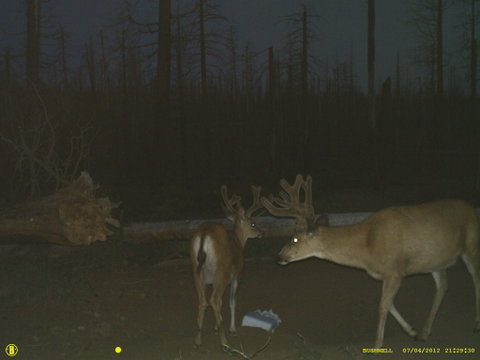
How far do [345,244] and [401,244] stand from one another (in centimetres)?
69

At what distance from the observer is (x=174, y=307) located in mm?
7996

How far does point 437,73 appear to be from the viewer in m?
31.8

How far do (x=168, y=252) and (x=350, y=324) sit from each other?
4528 millimetres

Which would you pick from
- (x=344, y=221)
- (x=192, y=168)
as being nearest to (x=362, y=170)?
(x=192, y=168)

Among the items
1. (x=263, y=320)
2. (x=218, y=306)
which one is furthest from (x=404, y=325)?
(x=218, y=306)

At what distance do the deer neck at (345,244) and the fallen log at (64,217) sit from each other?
369 cm

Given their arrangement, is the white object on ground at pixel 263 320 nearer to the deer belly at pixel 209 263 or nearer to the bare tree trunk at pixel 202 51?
the deer belly at pixel 209 263

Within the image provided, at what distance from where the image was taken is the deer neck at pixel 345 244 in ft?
22.5

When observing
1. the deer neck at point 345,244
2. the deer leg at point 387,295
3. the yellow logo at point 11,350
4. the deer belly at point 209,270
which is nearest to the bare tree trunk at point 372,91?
the deer neck at point 345,244

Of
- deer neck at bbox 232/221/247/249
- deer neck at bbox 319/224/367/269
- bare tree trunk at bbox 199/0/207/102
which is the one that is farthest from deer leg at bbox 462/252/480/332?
bare tree trunk at bbox 199/0/207/102

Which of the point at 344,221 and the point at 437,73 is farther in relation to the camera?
the point at 437,73

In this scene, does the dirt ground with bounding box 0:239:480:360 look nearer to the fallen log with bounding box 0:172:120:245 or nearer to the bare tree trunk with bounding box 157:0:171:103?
the fallen log with bounding box 0:172:120:245

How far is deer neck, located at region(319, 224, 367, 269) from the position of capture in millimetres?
6859

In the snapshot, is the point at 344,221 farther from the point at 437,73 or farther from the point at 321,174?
the point at 437,73
